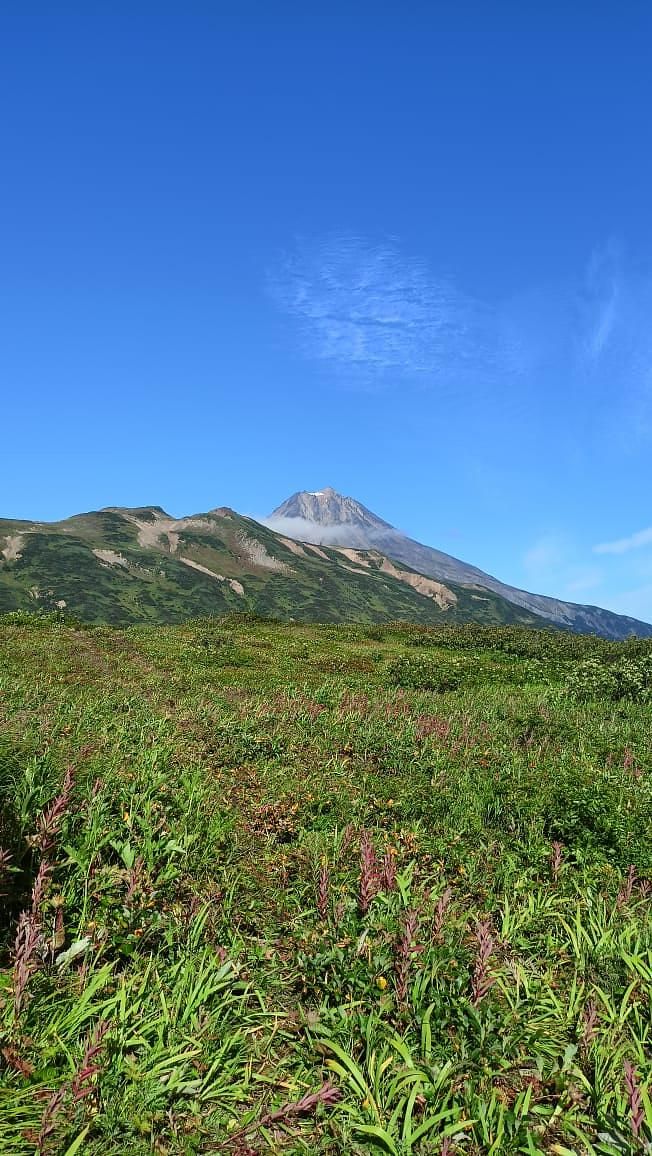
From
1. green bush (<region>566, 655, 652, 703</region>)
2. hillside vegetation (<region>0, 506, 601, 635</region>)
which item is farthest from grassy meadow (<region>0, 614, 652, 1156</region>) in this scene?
hillside vegetation (<region>0, 506, 601, 635</region>)

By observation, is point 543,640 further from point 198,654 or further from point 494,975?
point 494,975

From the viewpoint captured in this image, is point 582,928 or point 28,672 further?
point 28,672

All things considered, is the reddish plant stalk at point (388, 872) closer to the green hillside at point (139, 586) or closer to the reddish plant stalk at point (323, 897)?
the reddish plant stalk at point (323, 897)

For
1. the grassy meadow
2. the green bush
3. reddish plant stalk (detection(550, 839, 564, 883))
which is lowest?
the grassy meadow

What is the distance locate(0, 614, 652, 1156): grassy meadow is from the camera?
12.7 feet

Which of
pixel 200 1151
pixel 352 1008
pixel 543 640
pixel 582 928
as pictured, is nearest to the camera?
pixel 200 1151

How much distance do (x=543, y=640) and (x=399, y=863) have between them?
101 feet

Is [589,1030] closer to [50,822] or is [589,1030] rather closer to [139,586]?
[50,822]

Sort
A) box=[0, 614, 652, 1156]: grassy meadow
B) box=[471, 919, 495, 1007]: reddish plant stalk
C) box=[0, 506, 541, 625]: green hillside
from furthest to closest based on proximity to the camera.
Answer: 1. box=[0, 506, 541, 625]: green hillside
2. box=[471, 919, 495, 1007]: reddish plant stalk
3. box=[0, 614, 652, 1156]: grassy meadow

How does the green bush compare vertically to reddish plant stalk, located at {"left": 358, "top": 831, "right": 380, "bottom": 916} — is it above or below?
above

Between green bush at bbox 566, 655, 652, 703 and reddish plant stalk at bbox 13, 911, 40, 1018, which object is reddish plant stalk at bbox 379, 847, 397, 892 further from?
green bush at bbox 566, 655, 652, 703

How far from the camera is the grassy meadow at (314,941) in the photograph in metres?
3.86

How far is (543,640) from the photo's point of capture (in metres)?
35.2

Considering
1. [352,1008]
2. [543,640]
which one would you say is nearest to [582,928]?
[352,1008]
